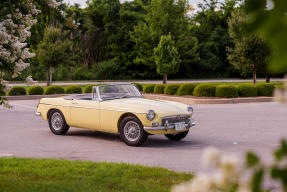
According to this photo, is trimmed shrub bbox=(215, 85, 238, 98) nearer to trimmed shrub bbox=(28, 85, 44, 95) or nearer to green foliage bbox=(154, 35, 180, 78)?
trimmed shrub bbox=(28, 85, 44, 95)

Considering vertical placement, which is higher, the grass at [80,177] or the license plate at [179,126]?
the license plate at [179,126]

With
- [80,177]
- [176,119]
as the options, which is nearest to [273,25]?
[80,177]

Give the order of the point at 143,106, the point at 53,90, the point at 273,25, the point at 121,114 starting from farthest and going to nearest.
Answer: the point at 53,90, the point at 121,114, the point at 143,106, the point at 273,25

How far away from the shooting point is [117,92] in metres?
11.0

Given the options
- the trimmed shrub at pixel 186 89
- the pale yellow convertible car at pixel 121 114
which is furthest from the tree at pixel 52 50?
the pale yellow convertible car at pixel 121 114

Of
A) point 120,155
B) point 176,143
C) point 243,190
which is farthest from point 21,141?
point 243,190

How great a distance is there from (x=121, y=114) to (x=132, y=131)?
467 mm

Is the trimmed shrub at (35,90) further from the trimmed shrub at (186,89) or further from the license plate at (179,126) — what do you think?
the license plate at (179,126)

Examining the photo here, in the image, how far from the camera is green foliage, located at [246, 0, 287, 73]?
4.01ft

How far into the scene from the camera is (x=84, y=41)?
59.2 m

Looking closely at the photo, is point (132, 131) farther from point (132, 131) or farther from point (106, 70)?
point (106, 70)

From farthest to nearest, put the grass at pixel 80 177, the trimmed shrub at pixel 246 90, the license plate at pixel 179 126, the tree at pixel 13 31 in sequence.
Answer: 1. the trimmed shrub at pixel 246 90
2. the license plate at pixel 179 126
3. the grass at pixel 80 177
4. the tree at pixel 13 31

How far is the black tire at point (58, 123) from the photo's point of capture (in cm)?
1120

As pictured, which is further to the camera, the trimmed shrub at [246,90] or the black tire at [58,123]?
the trimmed shrub at [246,90]
